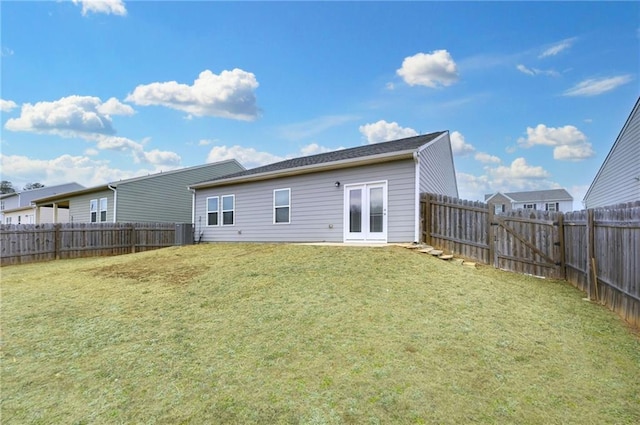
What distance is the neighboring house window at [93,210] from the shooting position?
63.8 feet

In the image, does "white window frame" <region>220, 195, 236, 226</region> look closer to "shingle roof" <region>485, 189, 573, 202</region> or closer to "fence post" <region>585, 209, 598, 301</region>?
"fence post" <region>585, 209, 598, 301</region>

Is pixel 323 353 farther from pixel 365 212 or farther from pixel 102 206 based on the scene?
pixel 102 206

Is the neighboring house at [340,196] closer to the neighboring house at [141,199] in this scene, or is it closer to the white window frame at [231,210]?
the white window frame at [231,210]

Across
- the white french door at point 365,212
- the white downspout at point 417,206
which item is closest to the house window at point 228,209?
the white french door at point 365,212

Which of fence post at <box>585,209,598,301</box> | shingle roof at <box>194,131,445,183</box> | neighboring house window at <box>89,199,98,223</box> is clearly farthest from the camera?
neighboring house window at <box>89,199,98,223</box>

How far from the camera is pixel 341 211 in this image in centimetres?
1124

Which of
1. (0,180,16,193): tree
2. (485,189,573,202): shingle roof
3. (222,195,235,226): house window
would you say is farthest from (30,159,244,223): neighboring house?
(0,180,16,193): tree

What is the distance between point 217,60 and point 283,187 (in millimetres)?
6462

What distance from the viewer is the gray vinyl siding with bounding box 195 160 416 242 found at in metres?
9.91

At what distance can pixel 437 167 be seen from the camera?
40.0 feet

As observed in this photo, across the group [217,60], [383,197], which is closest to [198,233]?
[217,60]

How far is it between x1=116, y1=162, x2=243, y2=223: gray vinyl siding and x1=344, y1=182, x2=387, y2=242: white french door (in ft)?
43.6

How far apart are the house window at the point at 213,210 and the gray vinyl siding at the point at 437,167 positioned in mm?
9569

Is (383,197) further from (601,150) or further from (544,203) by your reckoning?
(544,203)
